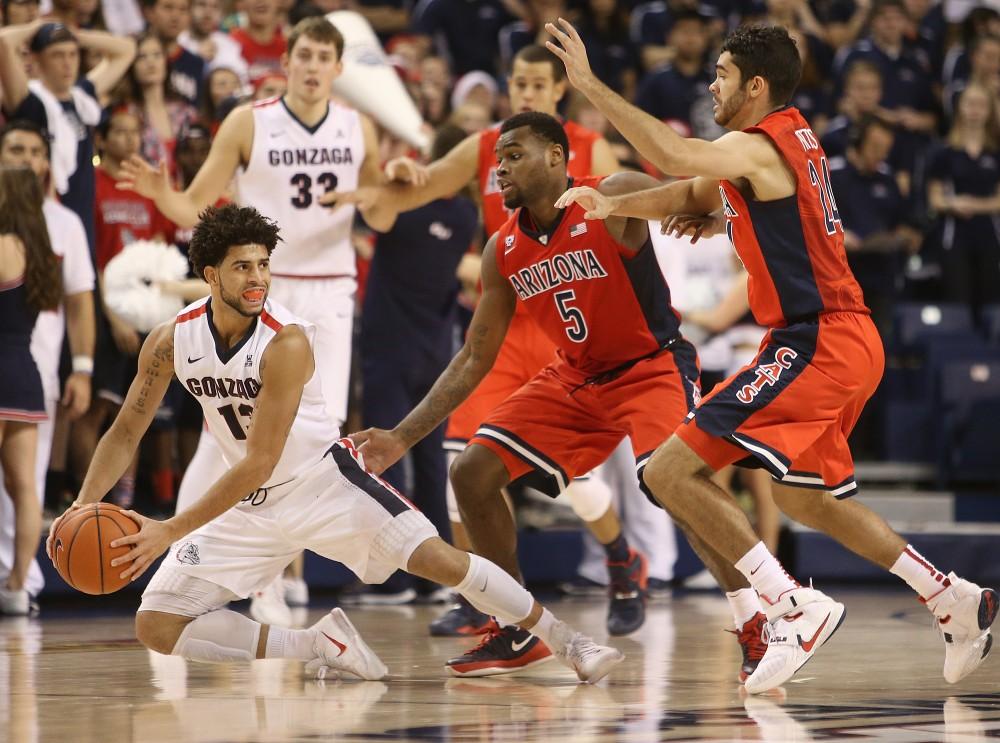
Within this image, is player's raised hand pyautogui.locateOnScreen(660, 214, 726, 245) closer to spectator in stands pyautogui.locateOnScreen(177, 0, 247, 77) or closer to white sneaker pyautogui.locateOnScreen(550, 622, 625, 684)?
white sneaker pyautogui.locateOnScreen(550, 622, 625, 684)

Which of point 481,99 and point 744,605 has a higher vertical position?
point 481,99

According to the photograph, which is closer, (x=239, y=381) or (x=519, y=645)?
(x=239, y=381)

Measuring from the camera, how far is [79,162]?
29.5ft

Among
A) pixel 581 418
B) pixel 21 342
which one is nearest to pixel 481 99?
pixel 21 342

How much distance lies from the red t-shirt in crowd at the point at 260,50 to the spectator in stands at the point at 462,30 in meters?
2.00

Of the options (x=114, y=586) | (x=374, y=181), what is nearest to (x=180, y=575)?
(x=114, y=586)

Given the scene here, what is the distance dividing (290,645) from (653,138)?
2.14 meters

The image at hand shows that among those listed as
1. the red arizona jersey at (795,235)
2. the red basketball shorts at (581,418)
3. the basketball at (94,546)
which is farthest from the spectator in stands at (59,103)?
the red arizona jersey at (795,235)

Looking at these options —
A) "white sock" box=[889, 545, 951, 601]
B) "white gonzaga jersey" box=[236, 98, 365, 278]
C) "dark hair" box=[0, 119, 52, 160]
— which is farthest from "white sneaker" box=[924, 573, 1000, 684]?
"dark hair" box=[0, 119, 52, 160]

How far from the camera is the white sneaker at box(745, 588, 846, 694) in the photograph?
202 inches

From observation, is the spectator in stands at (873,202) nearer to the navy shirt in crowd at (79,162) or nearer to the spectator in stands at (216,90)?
the spectator in stands at (216,90)

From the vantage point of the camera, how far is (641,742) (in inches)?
161

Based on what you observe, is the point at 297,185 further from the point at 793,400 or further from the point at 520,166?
the point at 793,400

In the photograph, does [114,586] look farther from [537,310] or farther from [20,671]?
[537,310]
